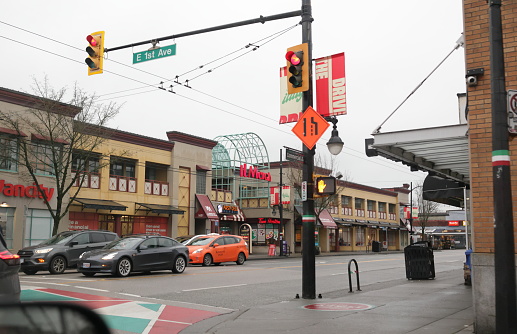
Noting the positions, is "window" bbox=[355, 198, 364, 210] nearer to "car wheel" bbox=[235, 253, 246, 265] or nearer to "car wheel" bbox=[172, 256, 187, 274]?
"car wheel" bbox=[235, 253, 246, 265]

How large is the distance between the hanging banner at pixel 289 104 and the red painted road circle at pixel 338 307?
4373 mm

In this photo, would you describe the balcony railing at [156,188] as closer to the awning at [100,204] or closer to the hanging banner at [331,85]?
the awning at [100,204]

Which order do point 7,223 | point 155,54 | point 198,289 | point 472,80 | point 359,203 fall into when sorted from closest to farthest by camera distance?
point 472,80
point 198,289
point 155,54
point 7,223
point 359,203

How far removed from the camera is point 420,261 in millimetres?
18172

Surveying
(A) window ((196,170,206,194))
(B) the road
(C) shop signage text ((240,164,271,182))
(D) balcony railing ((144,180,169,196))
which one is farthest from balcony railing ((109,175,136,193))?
(B) the road

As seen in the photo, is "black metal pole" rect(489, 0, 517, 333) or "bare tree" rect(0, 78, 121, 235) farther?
"bare tree" rect(0, 78, 121, 235)

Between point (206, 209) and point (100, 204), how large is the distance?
1000cm

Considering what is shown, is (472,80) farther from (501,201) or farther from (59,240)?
(59,240)

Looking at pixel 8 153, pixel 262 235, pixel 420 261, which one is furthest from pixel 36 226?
pixel 262 235

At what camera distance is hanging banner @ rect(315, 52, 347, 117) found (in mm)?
12062

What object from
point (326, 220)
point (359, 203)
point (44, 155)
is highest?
point (44, 155)

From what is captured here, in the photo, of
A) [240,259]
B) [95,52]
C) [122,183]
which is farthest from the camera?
[122,183]

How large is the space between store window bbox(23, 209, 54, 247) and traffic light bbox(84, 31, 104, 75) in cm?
1726

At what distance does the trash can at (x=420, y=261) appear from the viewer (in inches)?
712
